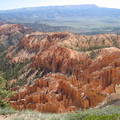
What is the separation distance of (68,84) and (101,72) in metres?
13.7

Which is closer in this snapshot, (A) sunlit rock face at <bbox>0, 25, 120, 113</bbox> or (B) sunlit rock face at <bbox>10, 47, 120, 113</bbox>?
(B) sunlit rock face at <bbox>10, 47, 120, 113</bbox>

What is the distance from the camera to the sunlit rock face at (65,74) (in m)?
54.4

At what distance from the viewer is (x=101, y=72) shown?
70.8m

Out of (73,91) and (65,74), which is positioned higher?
(73,91)

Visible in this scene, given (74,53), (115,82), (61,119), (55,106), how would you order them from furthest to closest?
(74,53) < (115,82) < (55,106) < (61,119)

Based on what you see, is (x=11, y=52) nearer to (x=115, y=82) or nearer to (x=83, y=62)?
(x=83, y=62)

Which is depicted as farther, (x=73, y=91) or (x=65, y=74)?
(x=65, y=74)

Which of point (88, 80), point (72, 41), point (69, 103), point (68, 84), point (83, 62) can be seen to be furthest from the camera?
point (72, 41)

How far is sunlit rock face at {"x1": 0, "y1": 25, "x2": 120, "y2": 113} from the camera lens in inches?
2141

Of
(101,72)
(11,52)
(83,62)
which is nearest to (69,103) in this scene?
(101,72)

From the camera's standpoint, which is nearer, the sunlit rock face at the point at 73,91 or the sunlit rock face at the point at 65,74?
the sunlit rock face at the point at 73,91

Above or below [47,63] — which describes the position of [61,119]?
above

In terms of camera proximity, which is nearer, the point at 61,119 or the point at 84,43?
the point at 61,119

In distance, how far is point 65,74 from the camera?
289 ft
